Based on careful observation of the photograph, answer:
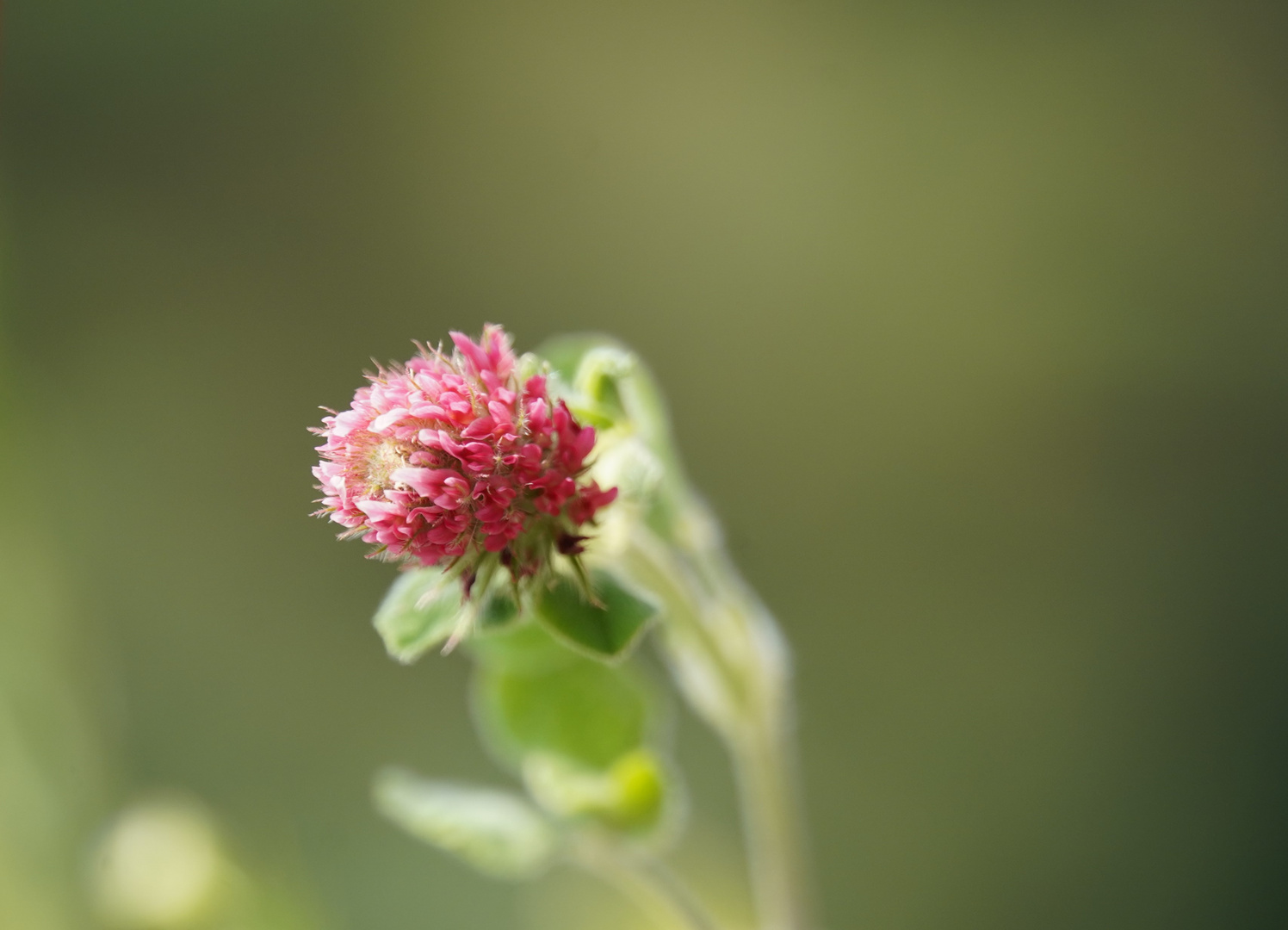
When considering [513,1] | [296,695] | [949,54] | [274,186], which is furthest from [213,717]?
[949,54]

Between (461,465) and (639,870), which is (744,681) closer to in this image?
(639,870)

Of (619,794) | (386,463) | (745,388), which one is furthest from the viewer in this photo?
(745,388)

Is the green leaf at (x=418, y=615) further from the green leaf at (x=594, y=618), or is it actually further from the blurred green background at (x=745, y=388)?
the blurred green background at (x=745, y=388)

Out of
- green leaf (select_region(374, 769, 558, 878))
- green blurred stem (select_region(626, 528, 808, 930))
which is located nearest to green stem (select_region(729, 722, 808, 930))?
green blurred stem (select_region(626, 528, 808, 930))

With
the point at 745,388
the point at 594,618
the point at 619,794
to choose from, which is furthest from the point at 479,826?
the point at 745,388

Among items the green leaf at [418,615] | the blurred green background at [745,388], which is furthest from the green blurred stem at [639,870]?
the blurred green background at [745,388]

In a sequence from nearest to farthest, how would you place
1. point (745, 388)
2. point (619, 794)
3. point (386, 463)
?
point (386, 463)
point (619, 794)
point (745, 388)

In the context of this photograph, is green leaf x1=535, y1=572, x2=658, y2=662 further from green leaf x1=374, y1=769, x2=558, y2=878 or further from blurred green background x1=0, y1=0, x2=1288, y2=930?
blurred green background x1=0, y1=0, x2=1288, y2=930
